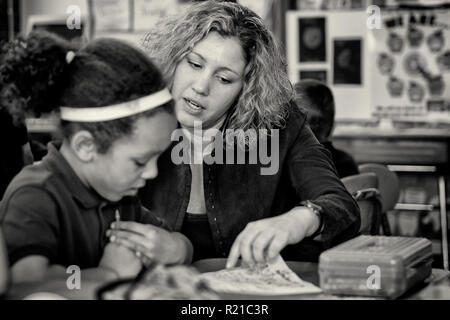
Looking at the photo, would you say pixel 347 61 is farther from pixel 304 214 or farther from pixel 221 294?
pixel 221 294

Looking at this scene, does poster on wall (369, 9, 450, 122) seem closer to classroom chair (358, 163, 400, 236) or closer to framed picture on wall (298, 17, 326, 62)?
framed picture on wall (298, 17, 326, 62)

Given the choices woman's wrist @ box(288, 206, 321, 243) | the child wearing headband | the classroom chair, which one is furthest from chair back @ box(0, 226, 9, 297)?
the classroom chair

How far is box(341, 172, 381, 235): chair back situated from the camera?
209cm

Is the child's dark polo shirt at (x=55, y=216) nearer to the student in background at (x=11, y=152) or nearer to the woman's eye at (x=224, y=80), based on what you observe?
the student in background at (x=11, y=152)

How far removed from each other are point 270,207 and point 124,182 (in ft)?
2.16

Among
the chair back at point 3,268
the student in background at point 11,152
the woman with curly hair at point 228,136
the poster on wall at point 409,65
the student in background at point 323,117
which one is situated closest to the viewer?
the chair back at point 3,268

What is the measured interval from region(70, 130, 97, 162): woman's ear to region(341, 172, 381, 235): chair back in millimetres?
1010

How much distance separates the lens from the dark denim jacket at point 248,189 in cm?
176

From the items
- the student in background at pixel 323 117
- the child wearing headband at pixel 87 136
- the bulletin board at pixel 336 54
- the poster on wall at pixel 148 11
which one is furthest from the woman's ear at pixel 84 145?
the poster on wall at pixel 148 11

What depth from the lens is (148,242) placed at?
4.19 feet

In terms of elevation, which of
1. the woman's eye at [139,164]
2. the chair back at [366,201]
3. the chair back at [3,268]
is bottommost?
the chair back at [366,201]

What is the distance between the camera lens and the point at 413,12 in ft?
15.5

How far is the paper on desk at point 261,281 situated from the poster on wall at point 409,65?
3565 mm
